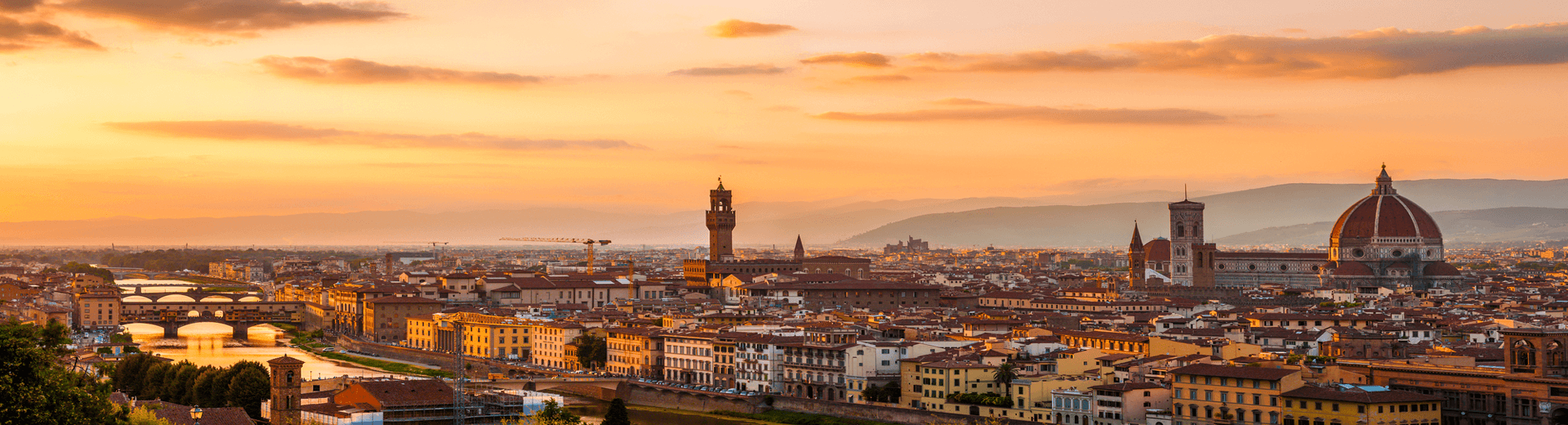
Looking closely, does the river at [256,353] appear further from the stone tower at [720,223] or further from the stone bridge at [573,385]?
the stone tower at [720,223]

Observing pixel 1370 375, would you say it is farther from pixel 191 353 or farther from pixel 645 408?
pixel 191 353

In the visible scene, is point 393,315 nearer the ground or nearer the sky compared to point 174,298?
nearer the ground

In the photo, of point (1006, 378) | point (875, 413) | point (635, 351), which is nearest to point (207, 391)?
point (635, 351)

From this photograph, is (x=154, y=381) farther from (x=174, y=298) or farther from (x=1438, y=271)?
(x=1438, y=271)

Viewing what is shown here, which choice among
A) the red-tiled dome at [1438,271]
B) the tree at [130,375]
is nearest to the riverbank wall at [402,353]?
the tree at [130,375]

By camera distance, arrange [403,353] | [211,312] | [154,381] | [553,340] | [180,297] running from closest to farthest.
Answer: [154,381] → [553,340] → [403,353] → [211,312] → [180,297]

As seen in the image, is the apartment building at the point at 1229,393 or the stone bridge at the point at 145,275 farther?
the stone bridge at the point at 145,275

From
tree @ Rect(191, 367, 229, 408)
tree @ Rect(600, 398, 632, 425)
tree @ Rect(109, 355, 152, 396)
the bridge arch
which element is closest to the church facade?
tree @ Rect(600, 398, 632, 425)
